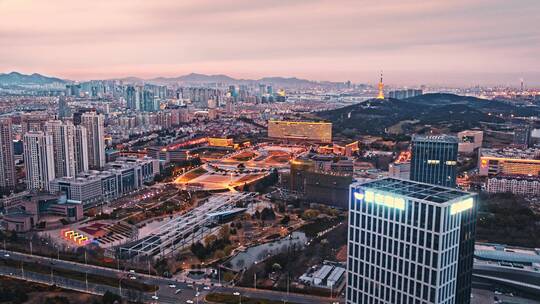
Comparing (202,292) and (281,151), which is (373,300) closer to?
(202,292)

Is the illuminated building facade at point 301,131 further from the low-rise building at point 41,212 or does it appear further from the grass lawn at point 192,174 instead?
the low-rise building at point 41,212

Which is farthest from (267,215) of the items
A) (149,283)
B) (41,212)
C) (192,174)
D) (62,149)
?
(62,149)

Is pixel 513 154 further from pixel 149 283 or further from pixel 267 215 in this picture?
pixel 149 283

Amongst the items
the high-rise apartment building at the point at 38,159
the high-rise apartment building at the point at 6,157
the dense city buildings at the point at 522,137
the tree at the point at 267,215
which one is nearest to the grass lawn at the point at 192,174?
the high-rise apartment building at the point at 38,159

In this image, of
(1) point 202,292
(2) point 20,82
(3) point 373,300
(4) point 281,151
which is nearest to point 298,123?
(4) point 281,151

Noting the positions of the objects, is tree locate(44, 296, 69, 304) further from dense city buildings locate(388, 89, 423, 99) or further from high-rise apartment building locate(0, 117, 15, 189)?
dense city buildings locate(388, 89, 423, 99)

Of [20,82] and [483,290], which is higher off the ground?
[20,82]
